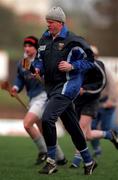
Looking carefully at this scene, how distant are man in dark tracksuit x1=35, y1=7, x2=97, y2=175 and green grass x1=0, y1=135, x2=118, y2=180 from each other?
1.17 feet

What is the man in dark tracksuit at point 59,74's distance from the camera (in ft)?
39.6

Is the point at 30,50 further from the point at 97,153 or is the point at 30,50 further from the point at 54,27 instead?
the point at 97,153

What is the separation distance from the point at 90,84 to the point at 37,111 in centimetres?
89

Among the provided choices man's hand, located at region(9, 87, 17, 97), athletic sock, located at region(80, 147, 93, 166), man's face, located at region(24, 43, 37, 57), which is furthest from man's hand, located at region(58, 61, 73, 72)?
man's hand, located at region(9, 87, 17, 97)

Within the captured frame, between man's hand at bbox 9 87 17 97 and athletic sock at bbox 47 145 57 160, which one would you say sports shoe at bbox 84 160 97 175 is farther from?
man's hand at bbox 9 87 17 97

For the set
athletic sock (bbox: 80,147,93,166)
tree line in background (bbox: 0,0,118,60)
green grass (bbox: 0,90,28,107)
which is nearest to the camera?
athletic sock (bbox: 80,147,93,166)

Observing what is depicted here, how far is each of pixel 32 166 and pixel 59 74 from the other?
204 centimetres

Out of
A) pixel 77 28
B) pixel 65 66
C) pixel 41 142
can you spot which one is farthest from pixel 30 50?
pixel 77 28

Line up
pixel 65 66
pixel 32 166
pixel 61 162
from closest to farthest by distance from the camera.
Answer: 1. pixel 65 66
2. pixel 32 166
3. pixel 61 162

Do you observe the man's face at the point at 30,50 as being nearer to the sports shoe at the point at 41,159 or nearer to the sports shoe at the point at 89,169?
the sports shoe at the point at 41,159

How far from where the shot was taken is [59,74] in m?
12.2

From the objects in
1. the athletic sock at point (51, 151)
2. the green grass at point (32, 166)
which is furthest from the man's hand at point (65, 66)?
the green grass at point (32, 166)

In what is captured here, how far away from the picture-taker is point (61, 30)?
1222 centimetres

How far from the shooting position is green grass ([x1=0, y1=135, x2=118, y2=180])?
Result: 1215 cm
